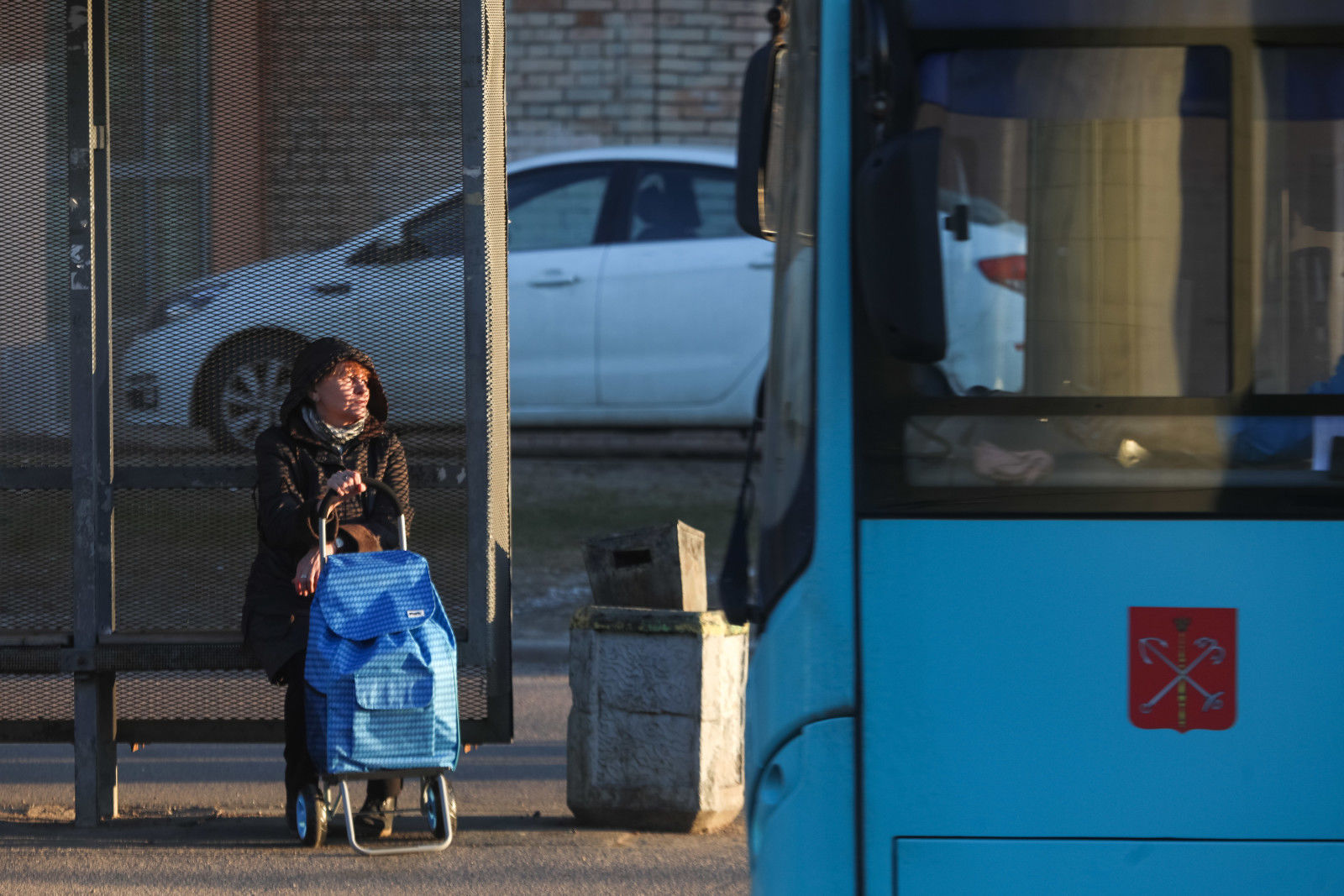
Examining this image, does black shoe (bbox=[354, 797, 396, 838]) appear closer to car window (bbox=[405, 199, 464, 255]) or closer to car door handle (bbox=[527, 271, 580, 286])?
car window (bbox=[405, 199, 464, 255])

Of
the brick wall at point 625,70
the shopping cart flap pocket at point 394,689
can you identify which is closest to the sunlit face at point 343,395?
the shopping cart flap pocket at point 394,689

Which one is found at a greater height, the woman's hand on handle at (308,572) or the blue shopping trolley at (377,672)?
the woman's hand on handle at (308,572)

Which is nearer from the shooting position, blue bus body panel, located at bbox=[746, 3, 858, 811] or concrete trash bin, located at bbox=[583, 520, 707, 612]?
blue bus body panel, located at bbox=[746, 3, 858, 811]

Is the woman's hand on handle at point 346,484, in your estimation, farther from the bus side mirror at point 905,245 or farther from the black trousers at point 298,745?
the bus side mirror at point 905,245

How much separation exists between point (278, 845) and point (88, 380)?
165cm

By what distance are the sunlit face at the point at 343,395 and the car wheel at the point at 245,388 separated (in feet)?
1.69

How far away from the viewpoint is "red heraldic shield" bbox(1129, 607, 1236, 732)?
2580mm

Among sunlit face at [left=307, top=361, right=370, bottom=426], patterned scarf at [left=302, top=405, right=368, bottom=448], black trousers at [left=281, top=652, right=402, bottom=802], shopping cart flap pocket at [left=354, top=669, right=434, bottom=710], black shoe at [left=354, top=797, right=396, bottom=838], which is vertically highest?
sunlit face at [left=307, top=361, right=370, bottom=426]

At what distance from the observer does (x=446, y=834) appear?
4.70 m

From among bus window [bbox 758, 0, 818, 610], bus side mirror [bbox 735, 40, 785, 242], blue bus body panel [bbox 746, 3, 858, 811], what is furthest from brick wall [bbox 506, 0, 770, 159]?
blue bus body panel [bbox 746, 3, 858, 811]

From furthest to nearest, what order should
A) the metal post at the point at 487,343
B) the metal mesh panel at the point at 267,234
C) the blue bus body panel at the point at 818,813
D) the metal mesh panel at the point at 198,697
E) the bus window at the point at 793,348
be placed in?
the metal mesh panel at the point at 198,697 → the metal mesh panel at the point at 267,234 → the metal post at the point at 487,343 → the bus window at the point at 793,348 → the blue bus body panel at the point at 818,813

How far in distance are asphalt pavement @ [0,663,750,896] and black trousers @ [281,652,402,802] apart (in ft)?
0.60

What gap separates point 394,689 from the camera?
14.4ft

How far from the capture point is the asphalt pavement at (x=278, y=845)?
4449 millimetres
